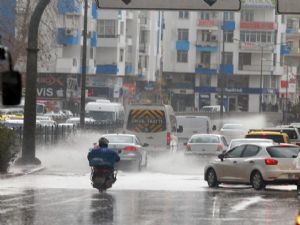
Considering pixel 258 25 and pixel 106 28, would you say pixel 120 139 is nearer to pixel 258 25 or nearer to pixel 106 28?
pixel 106 28

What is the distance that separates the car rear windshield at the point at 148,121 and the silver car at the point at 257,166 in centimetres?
1466

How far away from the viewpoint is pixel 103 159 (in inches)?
1088

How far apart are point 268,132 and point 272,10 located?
8652 cm

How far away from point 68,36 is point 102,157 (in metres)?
71.1

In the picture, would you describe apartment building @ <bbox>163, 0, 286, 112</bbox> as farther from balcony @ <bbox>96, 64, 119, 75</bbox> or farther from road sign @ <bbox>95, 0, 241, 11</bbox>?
road sign @ <bbox>95, 0, 241, 11</bbox>

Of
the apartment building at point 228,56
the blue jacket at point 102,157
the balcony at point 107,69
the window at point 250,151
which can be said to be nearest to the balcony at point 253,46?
the apartment building at point 228,56

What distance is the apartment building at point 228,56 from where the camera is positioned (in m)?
126

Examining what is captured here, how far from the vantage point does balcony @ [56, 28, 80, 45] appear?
96.4m

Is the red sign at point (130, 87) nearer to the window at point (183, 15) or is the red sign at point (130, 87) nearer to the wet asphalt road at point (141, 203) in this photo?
the window at point (183, 15)

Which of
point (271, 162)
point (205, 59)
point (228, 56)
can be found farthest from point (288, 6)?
point (205, 59)

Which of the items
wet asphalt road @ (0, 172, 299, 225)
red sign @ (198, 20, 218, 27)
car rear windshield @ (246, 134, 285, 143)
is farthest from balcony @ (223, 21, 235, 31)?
wet asphalt road @ (0, 172, 299, 225)

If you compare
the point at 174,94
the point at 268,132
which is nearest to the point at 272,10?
the point at 174,94

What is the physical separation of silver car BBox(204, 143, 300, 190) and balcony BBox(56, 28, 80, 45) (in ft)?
211

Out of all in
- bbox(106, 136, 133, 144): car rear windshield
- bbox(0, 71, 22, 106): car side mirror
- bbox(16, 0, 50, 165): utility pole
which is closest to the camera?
bbox(0, 71, 22, 106): car side mirror
